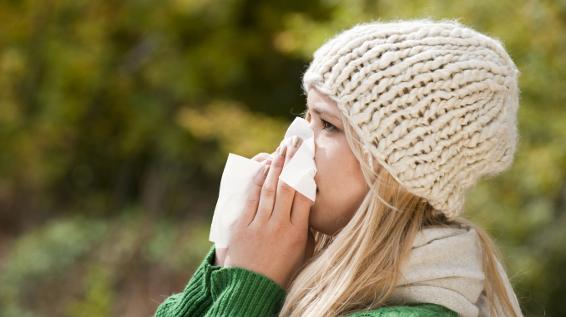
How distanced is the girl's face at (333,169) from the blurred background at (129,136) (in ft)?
9.88

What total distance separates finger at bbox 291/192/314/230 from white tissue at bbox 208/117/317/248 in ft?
0.12

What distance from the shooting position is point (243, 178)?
7.18 feet

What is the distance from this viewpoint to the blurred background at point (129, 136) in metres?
6.70

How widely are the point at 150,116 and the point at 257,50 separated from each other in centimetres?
135

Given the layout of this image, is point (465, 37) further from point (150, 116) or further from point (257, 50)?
point (150, 116)

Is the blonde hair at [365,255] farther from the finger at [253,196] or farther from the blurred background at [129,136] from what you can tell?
the blurred background at [129,136]

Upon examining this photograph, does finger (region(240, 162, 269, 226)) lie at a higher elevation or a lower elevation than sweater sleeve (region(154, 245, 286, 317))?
higher

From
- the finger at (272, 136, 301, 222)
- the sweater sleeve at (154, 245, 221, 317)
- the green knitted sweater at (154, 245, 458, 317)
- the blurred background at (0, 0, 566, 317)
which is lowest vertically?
the green knitted sweater at (154, 245, 458, 317)

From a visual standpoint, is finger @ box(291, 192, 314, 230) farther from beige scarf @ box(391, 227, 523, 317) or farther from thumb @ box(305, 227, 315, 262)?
beige scarf @ box(391, 227, 523, 317)

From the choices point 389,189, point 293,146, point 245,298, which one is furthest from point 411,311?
point 293,146

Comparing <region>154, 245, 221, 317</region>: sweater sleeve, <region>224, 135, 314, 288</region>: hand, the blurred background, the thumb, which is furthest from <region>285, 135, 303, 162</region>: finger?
the blurred background

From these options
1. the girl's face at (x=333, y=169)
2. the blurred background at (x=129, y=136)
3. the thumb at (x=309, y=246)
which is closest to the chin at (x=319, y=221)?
the girl's face at (x=333, y=169)

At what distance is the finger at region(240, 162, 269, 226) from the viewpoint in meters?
2.13

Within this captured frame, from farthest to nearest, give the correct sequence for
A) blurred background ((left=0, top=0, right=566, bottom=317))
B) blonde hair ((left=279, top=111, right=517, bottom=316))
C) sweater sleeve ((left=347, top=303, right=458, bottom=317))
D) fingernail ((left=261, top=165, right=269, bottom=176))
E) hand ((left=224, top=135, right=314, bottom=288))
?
blurred background ((left=0, top=0, right=566, bottom=317)) → fingernail ((left=261, top=165, right=269, bottom=176)) → hand ((left=224, top=135, right=314, bottom=288)) → blonde hair ((left=279, top=111, right=517, bottom=316)) → sweater sleeve ((left=347, top=303, right=458, bottom=317))
